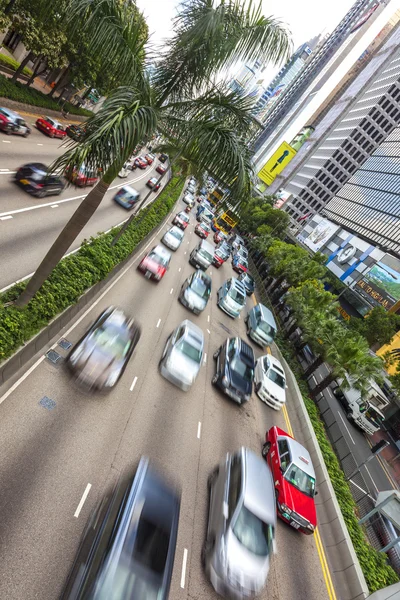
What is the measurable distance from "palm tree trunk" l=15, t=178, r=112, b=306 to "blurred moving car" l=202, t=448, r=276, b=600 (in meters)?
8.23

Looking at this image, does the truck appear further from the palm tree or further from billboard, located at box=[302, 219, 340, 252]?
billboard, located at box=[302, 219, 340, 252]

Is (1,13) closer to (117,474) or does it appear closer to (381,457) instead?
(117,474)

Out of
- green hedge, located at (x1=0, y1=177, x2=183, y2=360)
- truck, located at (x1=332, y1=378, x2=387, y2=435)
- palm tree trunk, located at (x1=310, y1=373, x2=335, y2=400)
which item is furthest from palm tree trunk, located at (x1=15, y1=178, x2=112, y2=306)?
truck, located at (x1=332, y1=378, x2=387, y2=435)

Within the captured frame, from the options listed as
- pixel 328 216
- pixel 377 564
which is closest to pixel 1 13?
pixel 377 564

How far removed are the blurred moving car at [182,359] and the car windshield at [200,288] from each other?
7.28 metres

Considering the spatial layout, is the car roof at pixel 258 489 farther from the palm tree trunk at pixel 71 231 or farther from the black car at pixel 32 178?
the black car at pixel 32 178

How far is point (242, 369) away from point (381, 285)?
44.6 m

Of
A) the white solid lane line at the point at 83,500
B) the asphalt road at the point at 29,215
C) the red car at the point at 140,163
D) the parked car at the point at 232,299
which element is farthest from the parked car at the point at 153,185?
the white solid lane line at the point at 83,500

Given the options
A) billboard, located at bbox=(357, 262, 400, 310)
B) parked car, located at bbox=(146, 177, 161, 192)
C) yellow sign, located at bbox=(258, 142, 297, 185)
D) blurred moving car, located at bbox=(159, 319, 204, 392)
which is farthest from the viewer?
yellow sign, located at bbox=(258, 142, 297, 185)

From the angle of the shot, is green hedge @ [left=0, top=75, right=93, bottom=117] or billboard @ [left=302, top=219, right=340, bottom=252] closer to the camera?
green hedge @ [left=0, top=75, right=93, bottom=117]

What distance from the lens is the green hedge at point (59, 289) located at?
994 centimetres

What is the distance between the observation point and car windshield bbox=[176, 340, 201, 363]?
15953 mm

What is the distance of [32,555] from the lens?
7.26 meters

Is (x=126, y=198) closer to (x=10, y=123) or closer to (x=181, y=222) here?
(x=181, y=222)
